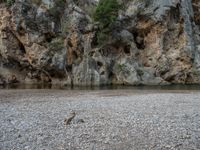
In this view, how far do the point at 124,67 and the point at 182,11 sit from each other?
48.8 ft

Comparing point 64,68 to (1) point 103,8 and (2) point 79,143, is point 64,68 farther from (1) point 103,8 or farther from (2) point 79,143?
(2) point 79,143

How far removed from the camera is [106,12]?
1852 inches

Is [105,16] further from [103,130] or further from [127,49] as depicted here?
[103,130]

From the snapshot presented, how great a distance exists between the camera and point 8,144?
11.3m

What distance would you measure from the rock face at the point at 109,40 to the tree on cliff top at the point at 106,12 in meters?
2.09

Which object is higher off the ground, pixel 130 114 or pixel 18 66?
pixel 18 66

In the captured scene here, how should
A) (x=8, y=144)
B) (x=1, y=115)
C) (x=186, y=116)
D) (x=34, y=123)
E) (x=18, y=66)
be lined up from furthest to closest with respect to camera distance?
1. (x=18, y=66)
2. (x=1, y=115)
3. (x=186, y=116)
4. (x=34, y=123)
5. (x=8, y=144)

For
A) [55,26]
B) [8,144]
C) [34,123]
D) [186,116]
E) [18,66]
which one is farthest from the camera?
[18,66]

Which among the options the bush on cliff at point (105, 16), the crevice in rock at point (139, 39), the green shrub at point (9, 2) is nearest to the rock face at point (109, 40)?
the crevice in rock at point (139, 39)

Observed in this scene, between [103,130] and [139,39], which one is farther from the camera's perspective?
[139,39]

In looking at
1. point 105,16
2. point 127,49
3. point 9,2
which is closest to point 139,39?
point 127,49

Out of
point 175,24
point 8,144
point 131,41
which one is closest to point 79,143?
point 8,144

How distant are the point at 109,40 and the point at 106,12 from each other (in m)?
4.67

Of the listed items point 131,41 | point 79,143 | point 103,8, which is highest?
point 103,8
